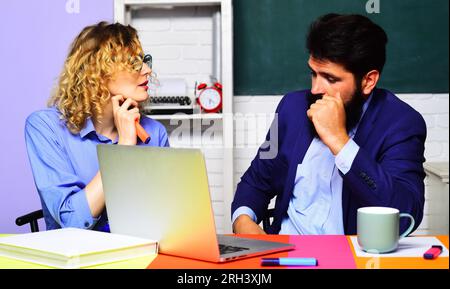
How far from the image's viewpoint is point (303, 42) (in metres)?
3.29

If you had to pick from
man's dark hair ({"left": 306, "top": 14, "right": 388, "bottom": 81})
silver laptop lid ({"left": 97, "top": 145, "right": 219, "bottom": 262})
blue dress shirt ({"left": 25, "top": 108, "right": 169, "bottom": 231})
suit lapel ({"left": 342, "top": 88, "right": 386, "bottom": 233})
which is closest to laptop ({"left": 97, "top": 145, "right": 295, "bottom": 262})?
silver laptop lid ({"left": 97, "top": 145, "right": 219, "bottom": 262})

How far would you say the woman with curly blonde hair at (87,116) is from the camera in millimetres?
1978

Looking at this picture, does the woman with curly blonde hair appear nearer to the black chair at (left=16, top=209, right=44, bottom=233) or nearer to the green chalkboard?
the black chair at (left=16, top=209, right=44, bottom=233)

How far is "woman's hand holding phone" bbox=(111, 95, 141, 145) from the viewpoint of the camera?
204 centimetres

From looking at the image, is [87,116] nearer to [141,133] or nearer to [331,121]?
[141,133]

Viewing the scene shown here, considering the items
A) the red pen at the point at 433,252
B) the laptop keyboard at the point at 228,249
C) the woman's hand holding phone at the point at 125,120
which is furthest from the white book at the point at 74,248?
the red pen at the point at 433,252

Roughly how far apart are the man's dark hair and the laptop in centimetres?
76

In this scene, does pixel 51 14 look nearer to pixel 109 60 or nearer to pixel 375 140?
pixel 109 60

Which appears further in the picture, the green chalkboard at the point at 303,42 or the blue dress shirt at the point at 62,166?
Result: the green chalkboard at the point at 303,42

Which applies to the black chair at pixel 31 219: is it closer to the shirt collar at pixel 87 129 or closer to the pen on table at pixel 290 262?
the shirt collar at pixel 87 129

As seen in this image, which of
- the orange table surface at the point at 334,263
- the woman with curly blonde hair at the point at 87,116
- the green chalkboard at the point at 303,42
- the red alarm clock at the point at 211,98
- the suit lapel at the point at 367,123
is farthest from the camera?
the green chalkboard at the point at 303,42

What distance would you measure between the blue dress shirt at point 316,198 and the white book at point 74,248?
68cm

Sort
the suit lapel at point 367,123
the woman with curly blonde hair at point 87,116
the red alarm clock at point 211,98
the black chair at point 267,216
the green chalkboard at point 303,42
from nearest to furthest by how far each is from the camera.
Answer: the woman with curly blonde hair at point 87,116
the suit lapel at point 367,123
the black chair at point 267,216
the red alarm clock at point 211,98
the green chalkboard at point 303,42
